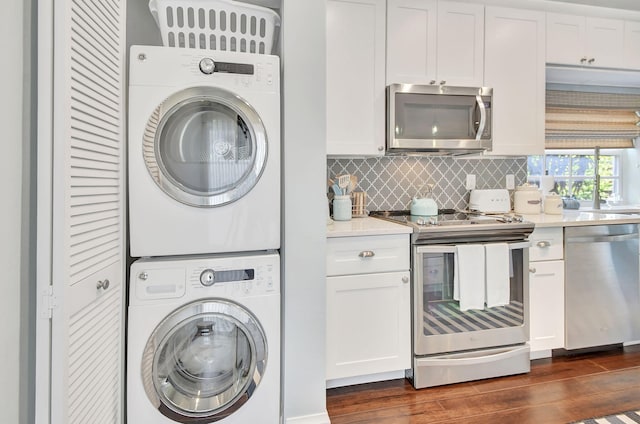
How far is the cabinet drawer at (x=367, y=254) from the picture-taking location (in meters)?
2.01

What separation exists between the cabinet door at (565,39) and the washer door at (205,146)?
2.45m

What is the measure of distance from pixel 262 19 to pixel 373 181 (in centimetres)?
143

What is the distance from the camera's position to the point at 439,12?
2.50 m

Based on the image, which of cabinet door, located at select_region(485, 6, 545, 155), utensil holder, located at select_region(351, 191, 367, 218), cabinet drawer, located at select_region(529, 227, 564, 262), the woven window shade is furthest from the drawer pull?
the woven window shade

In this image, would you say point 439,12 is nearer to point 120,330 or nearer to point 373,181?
point 373,181

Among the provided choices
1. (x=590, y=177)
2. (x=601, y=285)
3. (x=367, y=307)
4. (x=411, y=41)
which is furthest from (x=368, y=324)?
(x=590, y=177)

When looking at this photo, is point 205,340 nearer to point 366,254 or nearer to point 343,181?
point 366,254

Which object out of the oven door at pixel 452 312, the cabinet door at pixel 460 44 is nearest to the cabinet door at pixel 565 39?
the cabinet door at pixel 460 44

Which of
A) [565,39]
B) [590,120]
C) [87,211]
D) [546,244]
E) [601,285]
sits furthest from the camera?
[590,120]

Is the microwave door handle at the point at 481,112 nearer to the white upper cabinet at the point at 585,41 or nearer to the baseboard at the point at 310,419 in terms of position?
the white upper cabinet at the point at 585,41

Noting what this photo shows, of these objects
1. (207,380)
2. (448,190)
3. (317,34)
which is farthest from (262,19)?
(448,190)

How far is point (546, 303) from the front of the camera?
7.80ft

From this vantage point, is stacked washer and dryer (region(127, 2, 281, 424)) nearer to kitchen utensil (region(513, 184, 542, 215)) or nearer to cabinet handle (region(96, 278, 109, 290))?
cabinet handle (region(96, 278, 109, 290))

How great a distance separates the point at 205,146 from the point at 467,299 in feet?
5.51
